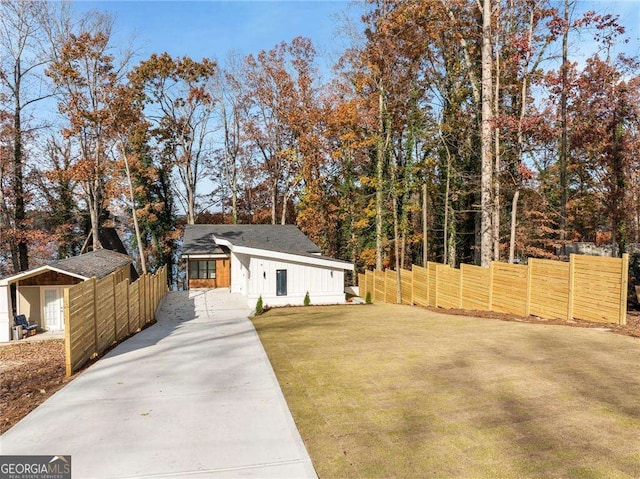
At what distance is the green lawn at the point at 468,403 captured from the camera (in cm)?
422

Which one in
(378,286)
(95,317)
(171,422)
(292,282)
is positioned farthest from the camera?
(378,286)

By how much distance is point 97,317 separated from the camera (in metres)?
9.40

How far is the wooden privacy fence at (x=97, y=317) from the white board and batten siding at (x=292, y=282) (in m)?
7.03

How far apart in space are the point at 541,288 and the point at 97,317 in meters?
12.0

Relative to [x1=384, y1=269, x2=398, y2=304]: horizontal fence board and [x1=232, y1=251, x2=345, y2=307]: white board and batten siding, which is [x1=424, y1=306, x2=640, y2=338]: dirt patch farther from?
[x1=232, y1=251, x2=345, y2=307]: white board and batten siding

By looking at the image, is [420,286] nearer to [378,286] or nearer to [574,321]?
[378,286]

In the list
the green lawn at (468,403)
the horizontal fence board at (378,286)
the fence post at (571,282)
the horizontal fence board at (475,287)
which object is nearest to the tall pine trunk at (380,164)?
the horizontal fence board at (378,286)

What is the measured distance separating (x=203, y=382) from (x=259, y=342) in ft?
10.9

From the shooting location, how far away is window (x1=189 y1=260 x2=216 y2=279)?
28.2 m

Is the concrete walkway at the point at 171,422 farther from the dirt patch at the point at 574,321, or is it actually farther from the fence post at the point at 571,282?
the fence post at the point at 571,282

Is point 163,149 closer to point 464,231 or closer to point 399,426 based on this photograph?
point 464,231

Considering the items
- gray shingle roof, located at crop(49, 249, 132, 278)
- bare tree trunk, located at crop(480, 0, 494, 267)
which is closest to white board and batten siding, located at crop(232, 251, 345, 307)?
gray shingle roof, located at crop(49, 249, 132, 278)

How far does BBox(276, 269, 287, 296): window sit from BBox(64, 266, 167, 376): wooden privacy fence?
25.5ft

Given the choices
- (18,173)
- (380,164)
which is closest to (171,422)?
(380,164)
